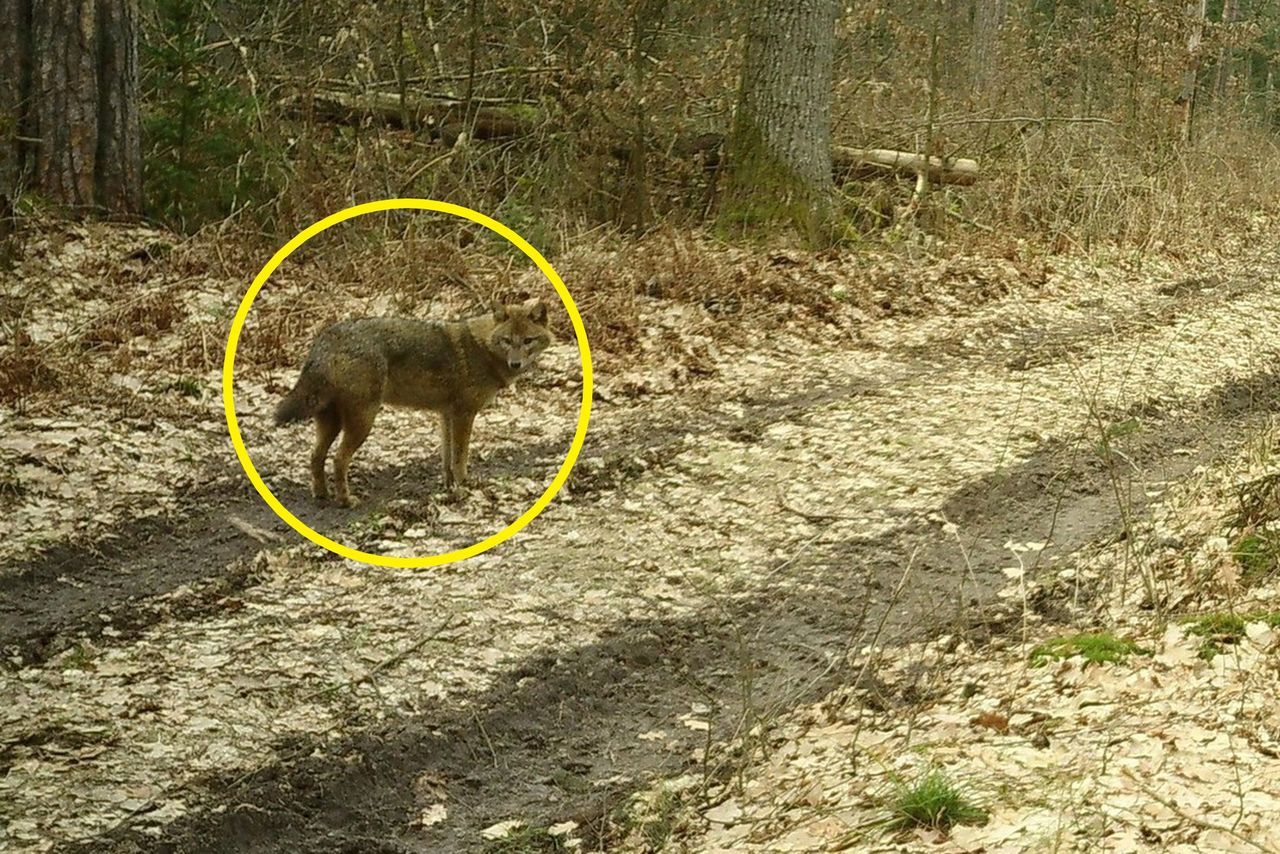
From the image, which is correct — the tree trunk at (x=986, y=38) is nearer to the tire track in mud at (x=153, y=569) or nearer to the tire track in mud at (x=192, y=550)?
the tire track in mud at (x=192, y=550)

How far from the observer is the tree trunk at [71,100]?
1065cm

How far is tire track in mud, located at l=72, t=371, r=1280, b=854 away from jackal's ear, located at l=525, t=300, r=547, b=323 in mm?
2330

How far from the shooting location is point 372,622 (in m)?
6.85

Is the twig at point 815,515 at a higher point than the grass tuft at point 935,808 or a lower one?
lower

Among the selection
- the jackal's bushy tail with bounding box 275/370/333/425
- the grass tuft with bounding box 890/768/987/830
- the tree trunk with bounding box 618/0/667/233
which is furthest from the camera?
the tree trunk with bounding box 618/0/667/233

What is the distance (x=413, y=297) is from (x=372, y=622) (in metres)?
4.75

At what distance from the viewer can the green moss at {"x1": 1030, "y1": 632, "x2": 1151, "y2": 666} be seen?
586cm

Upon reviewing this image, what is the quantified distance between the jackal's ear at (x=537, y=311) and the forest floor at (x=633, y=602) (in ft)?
3.72

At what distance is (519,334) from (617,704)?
283 cm

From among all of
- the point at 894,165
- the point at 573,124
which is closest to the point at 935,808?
the point at 573,124

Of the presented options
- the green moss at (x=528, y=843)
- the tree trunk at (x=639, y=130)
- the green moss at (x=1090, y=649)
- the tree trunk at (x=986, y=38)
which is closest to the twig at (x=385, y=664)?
the green moss at (x=528, y=843)

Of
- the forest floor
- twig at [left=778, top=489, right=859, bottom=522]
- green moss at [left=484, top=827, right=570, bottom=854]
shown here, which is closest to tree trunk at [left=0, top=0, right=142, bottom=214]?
the forest floor

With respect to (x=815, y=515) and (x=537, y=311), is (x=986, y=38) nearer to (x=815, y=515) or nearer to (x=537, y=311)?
(x=815, y=515)

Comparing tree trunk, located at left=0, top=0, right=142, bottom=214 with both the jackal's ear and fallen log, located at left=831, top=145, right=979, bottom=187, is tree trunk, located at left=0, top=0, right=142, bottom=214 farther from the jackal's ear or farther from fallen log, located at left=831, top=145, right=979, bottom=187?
fallen log, located at left=831, top=145, right=979, bottom=187
